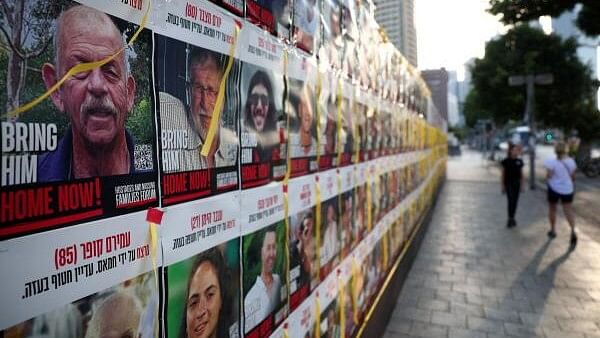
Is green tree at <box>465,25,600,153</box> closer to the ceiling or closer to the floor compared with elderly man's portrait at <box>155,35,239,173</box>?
closer to the ceiling

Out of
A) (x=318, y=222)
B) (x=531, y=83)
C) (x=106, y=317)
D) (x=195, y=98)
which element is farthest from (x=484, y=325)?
(x=531, y=83)

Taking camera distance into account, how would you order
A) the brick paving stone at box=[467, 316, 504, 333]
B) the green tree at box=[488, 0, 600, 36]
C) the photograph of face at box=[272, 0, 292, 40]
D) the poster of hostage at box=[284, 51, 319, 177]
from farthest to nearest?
the green tree at box=[488, 0, 600, 36] < the brick paving stone at box=[467, 316, 504, 333] < the poster of hostage at box=[284, 51, 319, 177] < the photograph of face at box=[272, 0, 292, 40]

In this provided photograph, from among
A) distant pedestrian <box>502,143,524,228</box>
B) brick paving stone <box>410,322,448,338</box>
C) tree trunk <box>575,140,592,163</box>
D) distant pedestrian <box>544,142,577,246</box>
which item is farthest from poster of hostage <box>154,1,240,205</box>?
tree trunk <box>575,140,592,163</box>

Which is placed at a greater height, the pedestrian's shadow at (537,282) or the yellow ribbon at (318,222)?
the yellow ribbon at (318,222)

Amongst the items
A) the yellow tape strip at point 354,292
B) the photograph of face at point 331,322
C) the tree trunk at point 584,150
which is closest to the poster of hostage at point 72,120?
the photograph of face at point 331,322

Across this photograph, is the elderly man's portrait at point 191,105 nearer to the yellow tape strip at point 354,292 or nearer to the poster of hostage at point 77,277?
the poster of hostage at point 77,277

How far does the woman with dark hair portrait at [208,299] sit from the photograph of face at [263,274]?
0.52ft

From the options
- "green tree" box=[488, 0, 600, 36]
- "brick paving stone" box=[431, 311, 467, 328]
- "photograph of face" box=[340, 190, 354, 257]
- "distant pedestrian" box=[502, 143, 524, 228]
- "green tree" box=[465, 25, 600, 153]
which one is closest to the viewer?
"photograph of face" box=[340, 190, 354, 257]

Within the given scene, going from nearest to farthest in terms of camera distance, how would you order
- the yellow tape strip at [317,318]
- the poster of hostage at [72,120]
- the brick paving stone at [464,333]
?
the poster of hostage at [72,120]
the yellow tape strip at [317,318]
the brick paving stone at [464,333]

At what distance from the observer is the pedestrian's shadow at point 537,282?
4.72 m

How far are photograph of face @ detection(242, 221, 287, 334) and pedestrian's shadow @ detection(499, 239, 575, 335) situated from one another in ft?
11.2

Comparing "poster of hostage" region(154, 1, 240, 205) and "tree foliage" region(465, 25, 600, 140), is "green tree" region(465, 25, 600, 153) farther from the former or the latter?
"poster of hostage" region(154, 1, 240, 205)

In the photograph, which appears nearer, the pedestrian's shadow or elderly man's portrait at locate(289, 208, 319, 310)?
elderly man's portrait at locate(289, 208, 319, 310)

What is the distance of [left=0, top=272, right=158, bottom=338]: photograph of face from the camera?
3.14 feet
